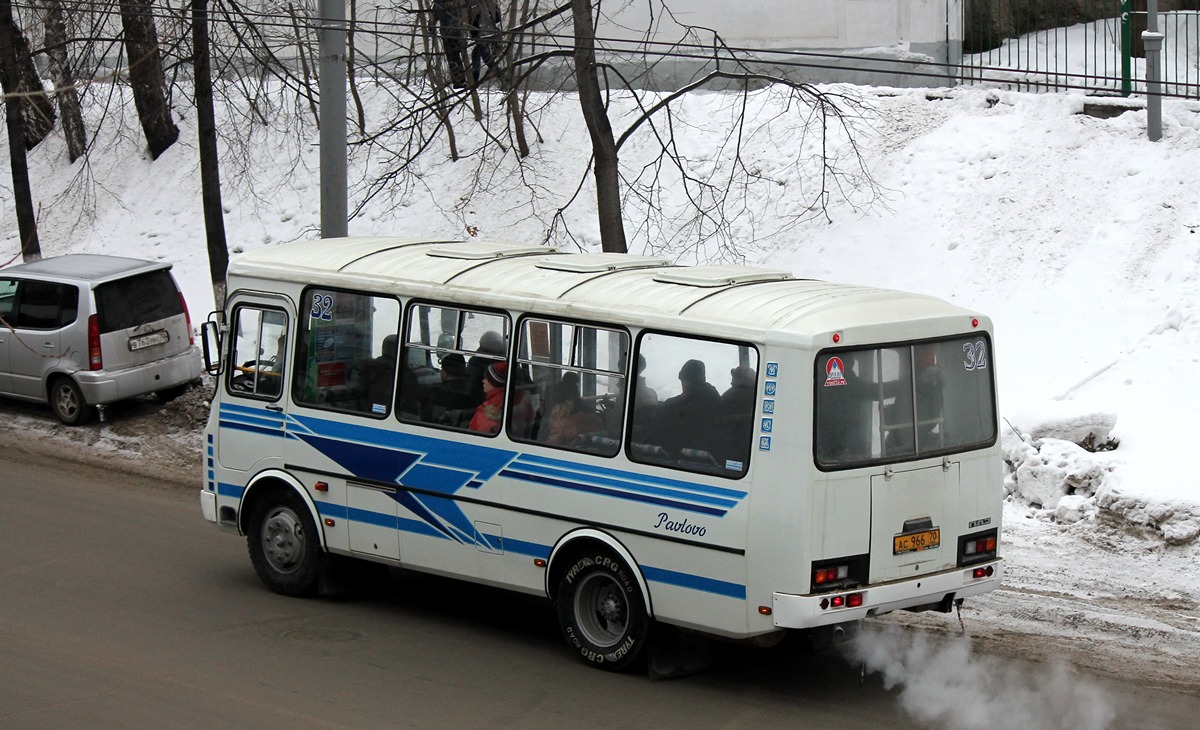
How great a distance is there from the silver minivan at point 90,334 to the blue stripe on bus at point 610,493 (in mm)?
8708

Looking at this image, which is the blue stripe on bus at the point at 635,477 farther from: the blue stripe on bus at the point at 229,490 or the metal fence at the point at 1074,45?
the metal fence at the point at 1074,45

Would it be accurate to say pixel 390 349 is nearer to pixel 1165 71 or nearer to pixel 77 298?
pixel 77 298

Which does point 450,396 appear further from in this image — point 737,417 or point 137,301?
point 137,301

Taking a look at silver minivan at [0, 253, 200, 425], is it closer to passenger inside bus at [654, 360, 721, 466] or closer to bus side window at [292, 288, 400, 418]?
bus side window at [292, 288, 400, 418]

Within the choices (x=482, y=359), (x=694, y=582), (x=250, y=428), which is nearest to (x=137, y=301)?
(x=250, y=428)

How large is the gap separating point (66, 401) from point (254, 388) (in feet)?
23.1

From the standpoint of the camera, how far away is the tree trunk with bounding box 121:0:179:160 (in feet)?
62.3

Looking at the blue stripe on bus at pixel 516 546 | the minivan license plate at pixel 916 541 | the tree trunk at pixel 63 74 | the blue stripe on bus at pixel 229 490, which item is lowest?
the blue stripe on bus at pixel 516 546

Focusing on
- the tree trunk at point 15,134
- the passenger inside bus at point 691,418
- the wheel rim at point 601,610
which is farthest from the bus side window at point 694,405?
the tree trunk at point 15,134

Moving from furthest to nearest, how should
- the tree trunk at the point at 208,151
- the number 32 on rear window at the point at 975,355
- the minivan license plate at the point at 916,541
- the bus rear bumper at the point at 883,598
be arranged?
1. the tree trunk at the point at 208,151
2. the number 32 on rear window at the point at 975,355
3. the minivan license plate at the point at 916,541
4. the bus rear bumper at the point at 883,598

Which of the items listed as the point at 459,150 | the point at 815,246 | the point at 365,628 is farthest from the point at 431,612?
the point at 459,150

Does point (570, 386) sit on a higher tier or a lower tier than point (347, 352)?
lower

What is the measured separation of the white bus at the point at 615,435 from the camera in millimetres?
7730

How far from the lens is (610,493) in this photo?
8.39 metres
